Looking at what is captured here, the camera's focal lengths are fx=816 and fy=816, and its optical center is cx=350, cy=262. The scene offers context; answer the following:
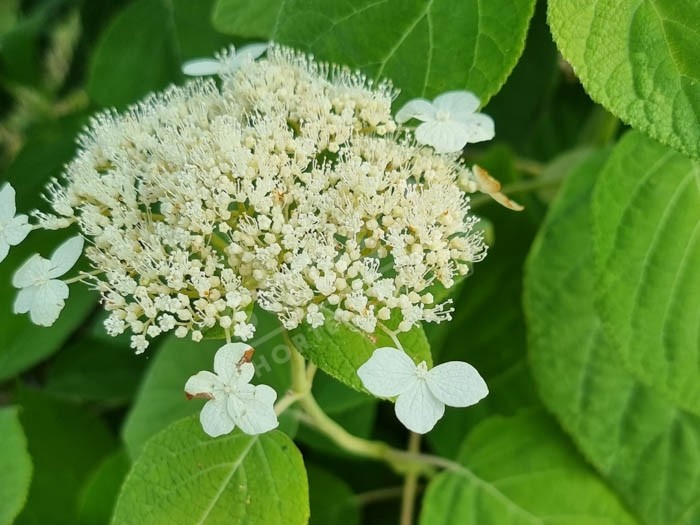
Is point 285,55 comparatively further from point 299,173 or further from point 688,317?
point 688,317

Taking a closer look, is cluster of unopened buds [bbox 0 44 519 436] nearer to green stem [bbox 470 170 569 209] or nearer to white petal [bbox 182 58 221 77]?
white petal [bbox 182 58 221 77]

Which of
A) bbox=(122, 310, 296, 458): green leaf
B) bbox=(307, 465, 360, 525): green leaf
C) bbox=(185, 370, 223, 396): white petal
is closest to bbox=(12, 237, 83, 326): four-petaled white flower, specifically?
bbox=(185, 370, 223, 396): white petal

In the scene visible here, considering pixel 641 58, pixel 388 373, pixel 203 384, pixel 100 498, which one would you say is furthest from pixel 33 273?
A: pixel 641 58

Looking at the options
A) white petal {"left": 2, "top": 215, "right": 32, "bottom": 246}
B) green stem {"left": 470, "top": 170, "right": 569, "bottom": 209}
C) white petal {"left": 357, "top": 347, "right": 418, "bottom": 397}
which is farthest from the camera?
green stem {"left": 470, "top": 170, "right": 569, "bottom": 209}

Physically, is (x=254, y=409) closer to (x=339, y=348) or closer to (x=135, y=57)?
(x=339, y=348)

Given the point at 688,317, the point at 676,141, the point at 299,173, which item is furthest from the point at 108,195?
the point at 688,317

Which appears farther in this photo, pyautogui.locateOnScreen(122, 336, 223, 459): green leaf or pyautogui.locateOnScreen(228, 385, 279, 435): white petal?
pyautogui.locateOnScreen(122, 336, 223, 459): green leaf

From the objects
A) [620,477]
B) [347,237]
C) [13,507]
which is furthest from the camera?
[620,477]
